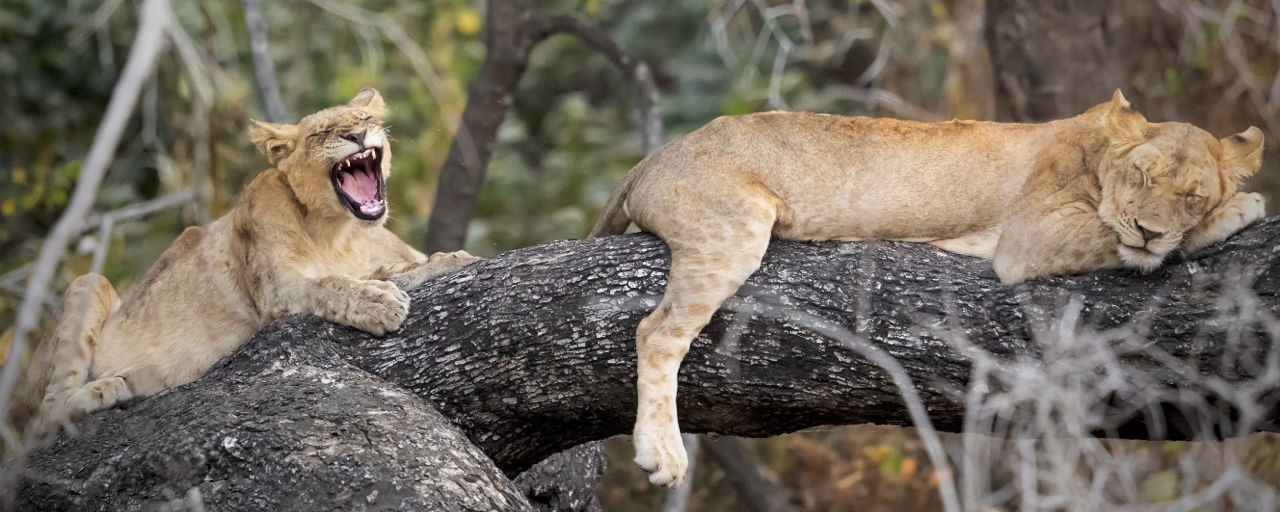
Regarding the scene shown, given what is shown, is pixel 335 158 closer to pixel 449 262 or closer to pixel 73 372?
pixel 449 262

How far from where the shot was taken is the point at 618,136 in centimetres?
1122

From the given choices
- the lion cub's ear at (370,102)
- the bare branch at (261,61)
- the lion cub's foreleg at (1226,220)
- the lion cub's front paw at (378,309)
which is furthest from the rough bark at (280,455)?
the bare branch at (261,61)

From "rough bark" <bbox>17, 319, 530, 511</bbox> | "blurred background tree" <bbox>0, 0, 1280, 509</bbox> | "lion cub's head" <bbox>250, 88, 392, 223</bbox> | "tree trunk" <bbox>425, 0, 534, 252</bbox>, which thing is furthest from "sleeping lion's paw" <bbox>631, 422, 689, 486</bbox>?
"tree trunk" <bbox>425, 0, 534, 252</bbox>

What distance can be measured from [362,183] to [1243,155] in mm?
2926

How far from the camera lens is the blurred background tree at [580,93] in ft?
22.2

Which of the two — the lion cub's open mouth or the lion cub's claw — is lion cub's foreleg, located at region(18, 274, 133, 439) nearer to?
the lion cub's open mouth

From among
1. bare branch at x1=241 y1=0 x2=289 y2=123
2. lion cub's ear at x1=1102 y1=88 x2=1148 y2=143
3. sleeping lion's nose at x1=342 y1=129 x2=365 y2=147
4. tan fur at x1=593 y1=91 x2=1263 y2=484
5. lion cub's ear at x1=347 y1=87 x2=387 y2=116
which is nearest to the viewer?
tan fur at x1=593 y1=91 x2=1263 y2=484

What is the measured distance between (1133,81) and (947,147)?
410 centimetres

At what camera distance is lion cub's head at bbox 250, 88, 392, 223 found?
4.68 metres

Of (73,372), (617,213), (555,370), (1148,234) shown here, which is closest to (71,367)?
(73,372)

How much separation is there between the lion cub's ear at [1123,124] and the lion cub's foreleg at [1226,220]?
37cm

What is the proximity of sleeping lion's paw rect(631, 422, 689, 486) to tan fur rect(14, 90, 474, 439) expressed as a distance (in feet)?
3.37

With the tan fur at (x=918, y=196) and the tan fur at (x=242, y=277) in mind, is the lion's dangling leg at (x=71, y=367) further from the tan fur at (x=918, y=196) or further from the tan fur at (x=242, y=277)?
the tan fur at (x=918, y=196)

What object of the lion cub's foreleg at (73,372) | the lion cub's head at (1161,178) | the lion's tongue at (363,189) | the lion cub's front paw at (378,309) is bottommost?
the lion cub's foreleg at (73,372)
